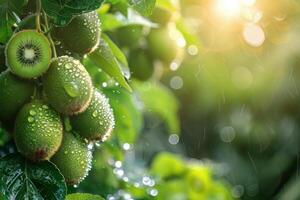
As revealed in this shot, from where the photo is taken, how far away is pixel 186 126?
467cm

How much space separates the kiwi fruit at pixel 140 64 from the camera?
210 centimetres

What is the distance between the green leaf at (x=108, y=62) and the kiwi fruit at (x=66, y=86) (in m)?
0.12

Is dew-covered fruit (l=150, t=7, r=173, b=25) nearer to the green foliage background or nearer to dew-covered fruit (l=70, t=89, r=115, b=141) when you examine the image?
the green foliage background

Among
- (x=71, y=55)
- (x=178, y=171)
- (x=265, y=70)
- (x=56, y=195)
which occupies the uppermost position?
(x=71, y=55)

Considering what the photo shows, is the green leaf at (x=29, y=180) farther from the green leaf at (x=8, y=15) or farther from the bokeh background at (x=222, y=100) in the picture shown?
the bokeh background at (x=222, y=100)

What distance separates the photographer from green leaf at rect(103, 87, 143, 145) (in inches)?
77.2

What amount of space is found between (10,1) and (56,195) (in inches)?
14.7

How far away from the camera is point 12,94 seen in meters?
1.41

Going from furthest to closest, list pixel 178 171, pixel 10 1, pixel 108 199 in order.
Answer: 1. pixel 178 171
2. pixel 108 199
3. pixel 10 1

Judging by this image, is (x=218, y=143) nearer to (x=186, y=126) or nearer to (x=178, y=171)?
(x=186, y=126)

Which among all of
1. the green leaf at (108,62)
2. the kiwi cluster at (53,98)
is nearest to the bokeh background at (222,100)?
the green leaf at (108,62)

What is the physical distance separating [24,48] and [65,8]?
3.8 inches

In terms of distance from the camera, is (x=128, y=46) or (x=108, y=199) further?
(x=128, y=46)

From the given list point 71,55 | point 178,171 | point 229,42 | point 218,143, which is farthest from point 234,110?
point 71,55
